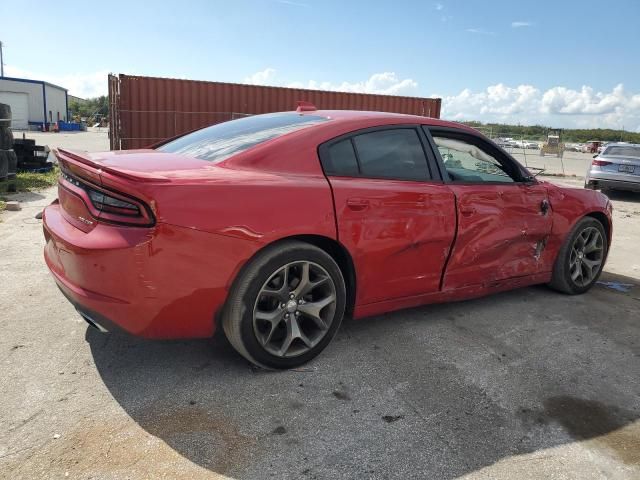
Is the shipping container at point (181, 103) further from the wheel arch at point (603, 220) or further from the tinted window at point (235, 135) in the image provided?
the wheel arch at point (603, 220)

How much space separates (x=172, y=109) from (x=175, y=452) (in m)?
12.2

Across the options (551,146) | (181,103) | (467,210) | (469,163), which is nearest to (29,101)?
(181,103)

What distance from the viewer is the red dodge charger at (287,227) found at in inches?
99.2

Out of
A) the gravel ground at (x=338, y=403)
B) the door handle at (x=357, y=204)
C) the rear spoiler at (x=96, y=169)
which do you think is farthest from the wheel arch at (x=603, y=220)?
the rear spoiler at (x=96, y=169)

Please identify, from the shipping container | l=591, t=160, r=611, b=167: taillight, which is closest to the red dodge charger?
the shipping container

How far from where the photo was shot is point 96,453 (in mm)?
2223

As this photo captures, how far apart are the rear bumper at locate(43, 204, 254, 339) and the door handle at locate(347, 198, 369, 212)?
2.29 feet

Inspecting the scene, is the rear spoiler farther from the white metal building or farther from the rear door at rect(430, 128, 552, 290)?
the white metal building

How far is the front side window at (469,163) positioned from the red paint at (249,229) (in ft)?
0.40

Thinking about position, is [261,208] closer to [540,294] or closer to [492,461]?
[492,461]

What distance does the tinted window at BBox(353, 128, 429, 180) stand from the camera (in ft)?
10.7

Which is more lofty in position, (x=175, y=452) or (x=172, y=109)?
(x=172, y=109)

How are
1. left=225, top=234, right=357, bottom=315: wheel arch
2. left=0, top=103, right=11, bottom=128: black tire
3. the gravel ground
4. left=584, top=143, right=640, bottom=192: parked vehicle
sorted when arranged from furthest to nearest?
left=584, top=143, right=640, bottom=192: parked vehicle → left=0, top=103, right=11, bottom=128: black tire → left=225, top=234, right=357, bottom=315: wheel arch → the gravel ground

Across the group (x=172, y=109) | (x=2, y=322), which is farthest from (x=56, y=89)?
(x=2, y=322)
